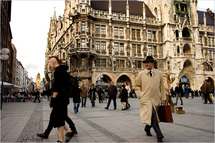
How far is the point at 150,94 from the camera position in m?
4.53

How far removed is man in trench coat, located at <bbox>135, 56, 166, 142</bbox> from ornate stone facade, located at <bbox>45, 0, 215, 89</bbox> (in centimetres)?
2804

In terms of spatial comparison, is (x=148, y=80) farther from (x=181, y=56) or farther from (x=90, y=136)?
(x=181, y=56)

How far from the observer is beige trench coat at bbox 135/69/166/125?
443 cm

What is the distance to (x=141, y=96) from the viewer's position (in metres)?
4.63

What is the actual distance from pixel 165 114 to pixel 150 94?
570mm

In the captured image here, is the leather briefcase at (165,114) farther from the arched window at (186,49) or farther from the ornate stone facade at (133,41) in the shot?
the arched window at (186,49)

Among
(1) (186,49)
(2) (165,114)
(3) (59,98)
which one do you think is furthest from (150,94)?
(1) (186,49)

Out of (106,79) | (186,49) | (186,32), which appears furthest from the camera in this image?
(186,32)

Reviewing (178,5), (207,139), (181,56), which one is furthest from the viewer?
(178,5)

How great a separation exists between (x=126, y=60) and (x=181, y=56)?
38.8 ft

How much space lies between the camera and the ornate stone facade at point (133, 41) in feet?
114

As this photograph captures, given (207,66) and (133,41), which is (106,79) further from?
(207,66)

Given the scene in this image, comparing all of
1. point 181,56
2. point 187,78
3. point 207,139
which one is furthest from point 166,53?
point 207,139

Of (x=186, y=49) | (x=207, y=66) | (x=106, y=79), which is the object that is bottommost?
(x=106, y=79)
